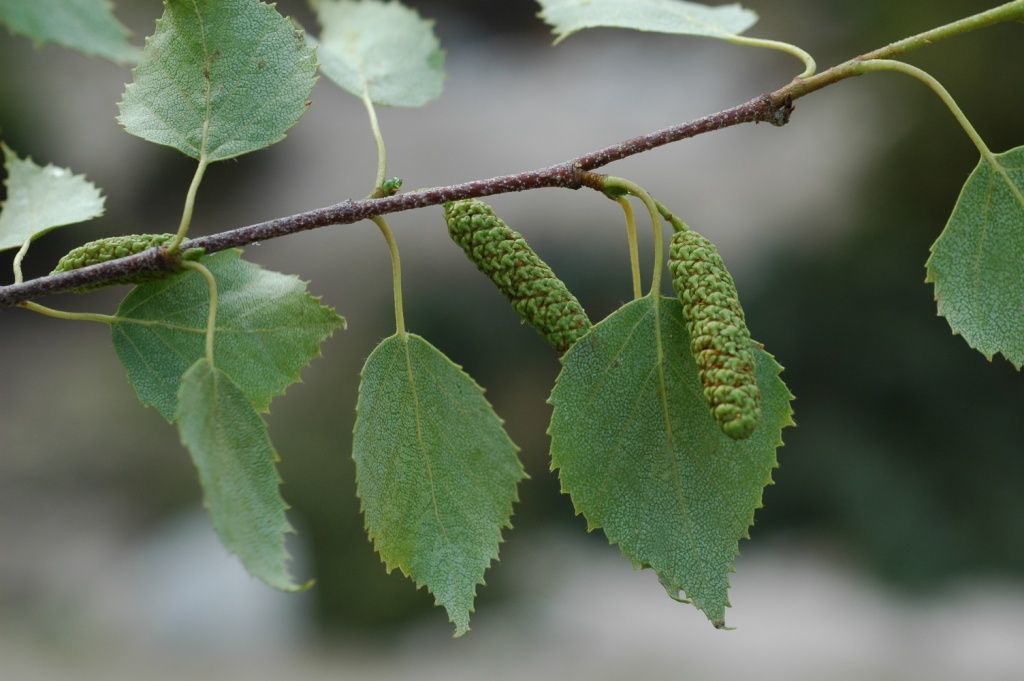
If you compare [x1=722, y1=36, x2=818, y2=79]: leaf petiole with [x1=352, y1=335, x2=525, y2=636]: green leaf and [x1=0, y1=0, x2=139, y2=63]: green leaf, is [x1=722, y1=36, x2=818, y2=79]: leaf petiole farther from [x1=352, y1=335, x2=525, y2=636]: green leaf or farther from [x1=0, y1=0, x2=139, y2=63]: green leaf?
[x1=0, y1=0, x2=139, y2=63]: green leaf

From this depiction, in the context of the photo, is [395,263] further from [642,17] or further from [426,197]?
[642,17]

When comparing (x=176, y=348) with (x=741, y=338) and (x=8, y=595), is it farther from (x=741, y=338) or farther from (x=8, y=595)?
(x=8, y=595)

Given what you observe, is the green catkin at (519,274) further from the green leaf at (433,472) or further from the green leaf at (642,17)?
the green leaf at (642,17)

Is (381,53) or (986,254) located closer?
(986,254)

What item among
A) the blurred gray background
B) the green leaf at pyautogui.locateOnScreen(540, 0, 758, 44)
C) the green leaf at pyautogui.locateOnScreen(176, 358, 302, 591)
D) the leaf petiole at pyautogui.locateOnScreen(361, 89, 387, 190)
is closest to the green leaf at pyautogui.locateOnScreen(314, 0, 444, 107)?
the leaf petiole at pyautogui.locateOnScreen(361, 89, 387, 190)

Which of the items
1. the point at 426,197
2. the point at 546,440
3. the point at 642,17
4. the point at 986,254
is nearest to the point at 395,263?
the point at 426,197

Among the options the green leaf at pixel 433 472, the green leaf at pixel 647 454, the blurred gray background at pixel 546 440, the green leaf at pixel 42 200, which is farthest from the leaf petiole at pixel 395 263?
the blurred gray background at pixel 546 440
